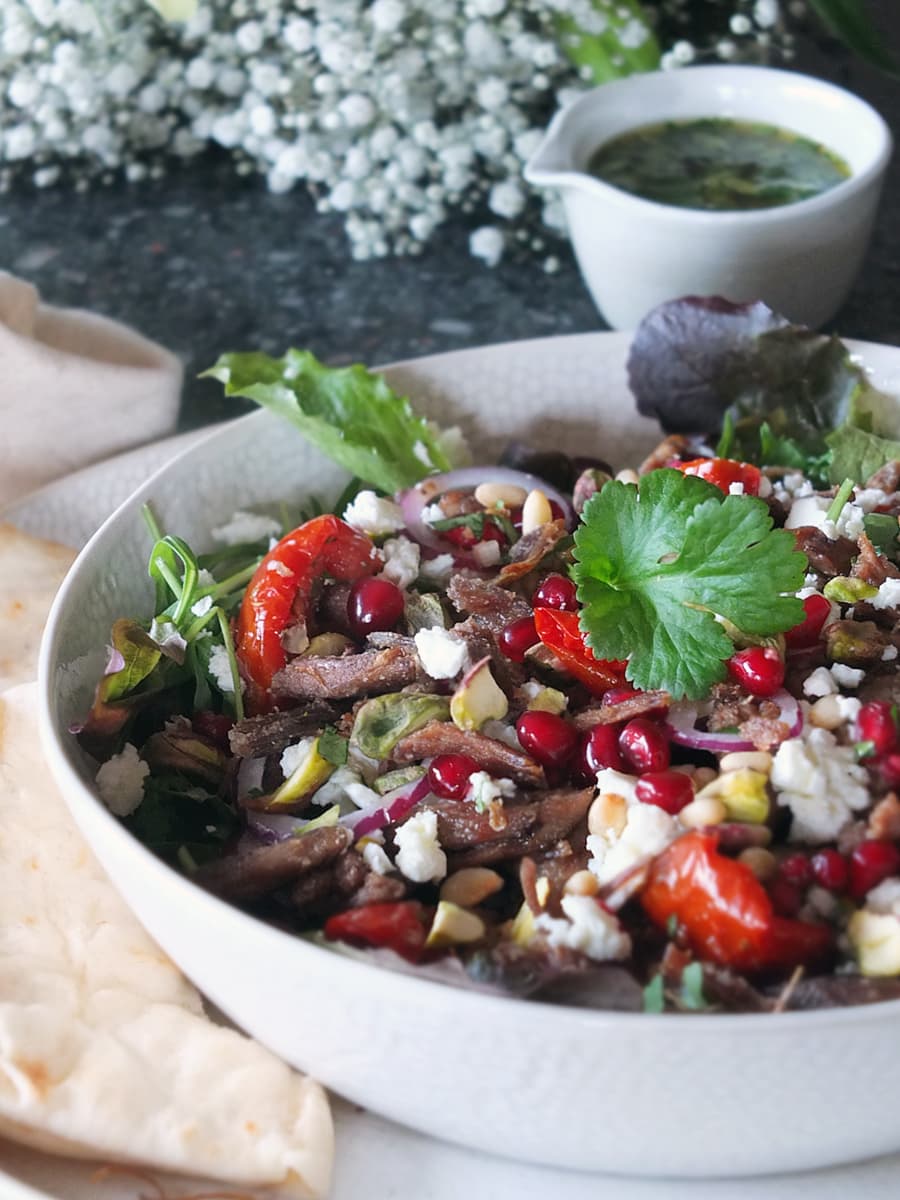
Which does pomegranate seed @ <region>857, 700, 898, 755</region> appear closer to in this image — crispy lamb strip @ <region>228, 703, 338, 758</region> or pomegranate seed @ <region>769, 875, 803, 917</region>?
pomegranate seed @ <region>769, 875, 803, 917</region>

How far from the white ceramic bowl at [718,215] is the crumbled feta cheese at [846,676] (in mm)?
1495

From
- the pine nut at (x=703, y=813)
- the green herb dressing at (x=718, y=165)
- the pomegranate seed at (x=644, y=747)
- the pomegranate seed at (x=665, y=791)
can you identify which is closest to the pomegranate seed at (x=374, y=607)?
the pomegranate seed at (x=644, y=747)

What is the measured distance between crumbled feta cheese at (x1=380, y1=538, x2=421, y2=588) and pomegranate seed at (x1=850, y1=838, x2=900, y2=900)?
105 cm

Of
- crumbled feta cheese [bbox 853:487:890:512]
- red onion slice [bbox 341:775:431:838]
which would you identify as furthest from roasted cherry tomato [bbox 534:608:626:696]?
crumbled feta cheese [bbox 853:487:890:512]

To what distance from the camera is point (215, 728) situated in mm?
2473

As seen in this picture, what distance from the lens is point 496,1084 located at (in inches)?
69.6

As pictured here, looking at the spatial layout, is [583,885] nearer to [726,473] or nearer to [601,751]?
[601,751]

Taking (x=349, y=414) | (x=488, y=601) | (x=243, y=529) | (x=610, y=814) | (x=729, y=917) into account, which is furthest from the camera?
(x=349, y=414)

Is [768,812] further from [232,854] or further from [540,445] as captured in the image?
[540,445]

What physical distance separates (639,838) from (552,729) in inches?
12.3

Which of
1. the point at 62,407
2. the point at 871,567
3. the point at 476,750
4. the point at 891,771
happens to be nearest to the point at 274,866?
the point at 476,750

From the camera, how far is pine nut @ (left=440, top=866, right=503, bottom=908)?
2070 millimetres

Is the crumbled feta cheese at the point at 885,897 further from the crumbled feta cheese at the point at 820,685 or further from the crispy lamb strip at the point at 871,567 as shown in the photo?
the crispy lamb strip at the point at 871,567

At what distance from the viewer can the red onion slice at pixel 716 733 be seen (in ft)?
7.00
